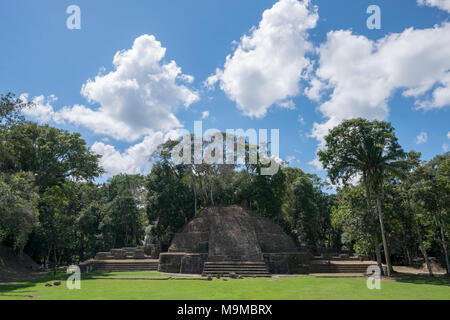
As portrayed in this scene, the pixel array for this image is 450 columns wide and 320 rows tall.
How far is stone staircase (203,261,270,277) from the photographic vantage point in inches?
634

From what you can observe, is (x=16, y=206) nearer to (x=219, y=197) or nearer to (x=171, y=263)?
(x=171, y=263)

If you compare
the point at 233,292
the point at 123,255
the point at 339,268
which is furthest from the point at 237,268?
the point at 123,255

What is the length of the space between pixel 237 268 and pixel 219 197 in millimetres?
11676

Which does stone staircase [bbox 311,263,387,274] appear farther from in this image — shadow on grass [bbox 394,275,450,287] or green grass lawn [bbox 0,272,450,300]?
green grass lawn [bbox 0,272,450,300]

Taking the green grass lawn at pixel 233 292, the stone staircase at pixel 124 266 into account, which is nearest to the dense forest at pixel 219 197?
the stone staircase at pixel 124 266

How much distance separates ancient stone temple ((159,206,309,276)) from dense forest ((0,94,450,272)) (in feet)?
9.56

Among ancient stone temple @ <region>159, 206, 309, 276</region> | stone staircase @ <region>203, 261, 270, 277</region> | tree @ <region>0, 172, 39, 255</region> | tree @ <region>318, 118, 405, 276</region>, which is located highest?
tree @ <region>318, 118, 405, 276</region>

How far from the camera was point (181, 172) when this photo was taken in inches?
1033

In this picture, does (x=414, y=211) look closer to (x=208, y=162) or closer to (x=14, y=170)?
(x=208, y=162)

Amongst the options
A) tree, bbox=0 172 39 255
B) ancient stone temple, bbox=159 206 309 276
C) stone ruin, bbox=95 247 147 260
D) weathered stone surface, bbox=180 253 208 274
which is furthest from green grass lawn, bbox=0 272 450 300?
stone ruin, bbox=95 247 147 260

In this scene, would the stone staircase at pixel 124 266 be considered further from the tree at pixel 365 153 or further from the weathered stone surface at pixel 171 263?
the tree at pixel 365 153

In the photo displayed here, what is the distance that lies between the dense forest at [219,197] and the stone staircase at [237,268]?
6426 mm

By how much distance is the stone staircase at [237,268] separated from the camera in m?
16.1
